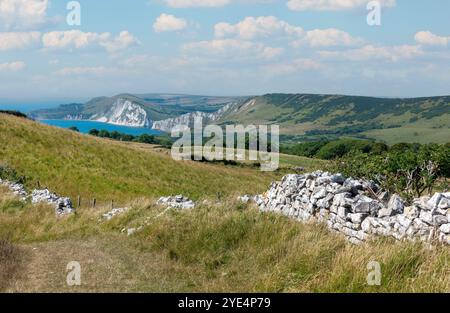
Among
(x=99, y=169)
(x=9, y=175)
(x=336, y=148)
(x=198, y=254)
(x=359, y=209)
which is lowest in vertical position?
(x=336, y=148)

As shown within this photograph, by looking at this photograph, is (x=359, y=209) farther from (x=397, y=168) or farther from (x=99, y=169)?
(x=99, y=169)

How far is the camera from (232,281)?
33.5 ft

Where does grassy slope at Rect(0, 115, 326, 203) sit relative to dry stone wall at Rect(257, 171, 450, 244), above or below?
below

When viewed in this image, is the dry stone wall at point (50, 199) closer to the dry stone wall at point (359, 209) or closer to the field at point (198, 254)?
the field at point (198, 254)

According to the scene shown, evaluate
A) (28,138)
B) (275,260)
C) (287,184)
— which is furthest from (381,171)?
(28,138)

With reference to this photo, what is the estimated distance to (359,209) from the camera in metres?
11.8

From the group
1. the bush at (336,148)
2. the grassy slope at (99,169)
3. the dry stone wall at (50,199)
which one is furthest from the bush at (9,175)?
the bush at (336,148)

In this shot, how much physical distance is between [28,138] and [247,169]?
38977 mm

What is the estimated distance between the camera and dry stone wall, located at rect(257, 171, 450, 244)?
10102 mm

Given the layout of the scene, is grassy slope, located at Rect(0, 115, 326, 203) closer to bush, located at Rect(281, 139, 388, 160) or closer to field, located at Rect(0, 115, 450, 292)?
field, located at Rect(0, 115, 450, 292)

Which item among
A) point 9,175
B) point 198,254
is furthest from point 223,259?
point 9,175

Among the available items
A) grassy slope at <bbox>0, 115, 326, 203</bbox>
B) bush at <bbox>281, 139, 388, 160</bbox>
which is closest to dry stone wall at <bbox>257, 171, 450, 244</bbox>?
grassy slope at <bbox>0, 115, 326, 203</bbox>

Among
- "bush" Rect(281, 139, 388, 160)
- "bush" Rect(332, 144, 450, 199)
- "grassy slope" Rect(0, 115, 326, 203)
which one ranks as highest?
"bush" Rect(332, 144, 450, 199)

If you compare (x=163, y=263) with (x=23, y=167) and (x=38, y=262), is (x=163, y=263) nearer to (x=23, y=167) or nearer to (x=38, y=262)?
(x=38, y=262)
